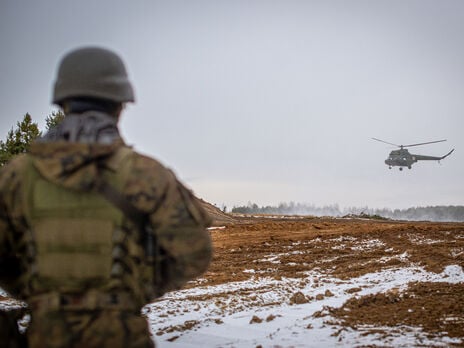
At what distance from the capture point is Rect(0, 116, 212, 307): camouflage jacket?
2199 mm

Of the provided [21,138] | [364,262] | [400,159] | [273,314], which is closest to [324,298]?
[273,314]

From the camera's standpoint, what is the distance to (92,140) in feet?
7.68

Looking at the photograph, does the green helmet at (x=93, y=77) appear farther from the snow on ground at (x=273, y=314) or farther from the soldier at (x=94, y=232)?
the snow on ground at (x=273, y=314)

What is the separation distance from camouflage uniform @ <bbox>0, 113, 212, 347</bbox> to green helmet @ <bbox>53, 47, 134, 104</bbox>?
0.26 m

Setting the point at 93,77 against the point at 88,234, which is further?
the point at 93,77

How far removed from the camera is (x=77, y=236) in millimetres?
2236

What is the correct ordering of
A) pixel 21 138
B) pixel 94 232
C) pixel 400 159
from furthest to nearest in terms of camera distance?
pixel 400 159 → pixel 21 138 → pixel 94 232

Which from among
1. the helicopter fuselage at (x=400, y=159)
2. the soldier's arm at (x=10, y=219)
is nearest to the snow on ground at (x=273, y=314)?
the soldier's arm at (x=10, y=219)

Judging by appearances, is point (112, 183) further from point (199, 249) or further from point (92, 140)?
point (199, 249)

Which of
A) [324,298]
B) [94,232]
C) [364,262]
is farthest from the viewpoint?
[364,262]

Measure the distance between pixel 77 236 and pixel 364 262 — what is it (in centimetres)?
1202

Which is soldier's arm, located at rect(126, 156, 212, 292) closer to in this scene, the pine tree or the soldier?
the soldier

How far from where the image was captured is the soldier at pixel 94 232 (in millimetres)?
2225

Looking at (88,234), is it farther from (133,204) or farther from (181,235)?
(181,235)
